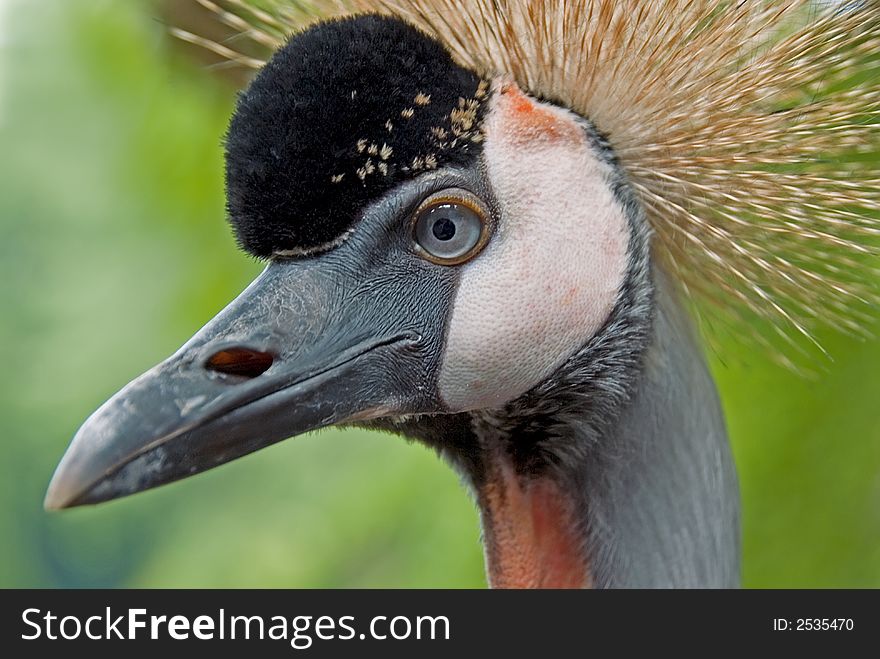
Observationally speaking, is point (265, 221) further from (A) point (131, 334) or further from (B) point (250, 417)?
(A) point (131, 334)

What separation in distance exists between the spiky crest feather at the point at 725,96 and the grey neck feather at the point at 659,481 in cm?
13

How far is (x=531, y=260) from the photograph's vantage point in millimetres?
960

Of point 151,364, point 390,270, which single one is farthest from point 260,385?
point 151,364

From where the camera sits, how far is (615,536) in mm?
1092

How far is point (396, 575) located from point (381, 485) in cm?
21

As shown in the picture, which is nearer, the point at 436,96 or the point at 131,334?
the point at 436,96

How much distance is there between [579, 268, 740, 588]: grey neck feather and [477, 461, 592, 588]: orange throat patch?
0.02 meters

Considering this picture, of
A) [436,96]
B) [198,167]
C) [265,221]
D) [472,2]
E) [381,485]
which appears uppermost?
[198,167]

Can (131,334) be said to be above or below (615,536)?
above

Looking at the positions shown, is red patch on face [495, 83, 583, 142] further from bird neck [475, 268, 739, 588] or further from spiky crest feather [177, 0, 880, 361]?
bird neck [475, 268, 739, 588]

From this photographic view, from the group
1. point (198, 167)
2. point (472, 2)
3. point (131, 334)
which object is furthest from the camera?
point (131, 334)

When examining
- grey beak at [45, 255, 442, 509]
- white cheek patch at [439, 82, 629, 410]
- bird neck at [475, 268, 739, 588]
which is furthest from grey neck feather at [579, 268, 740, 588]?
grey beak at [45, 255, 442, 509]

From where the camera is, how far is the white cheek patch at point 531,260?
958mm
